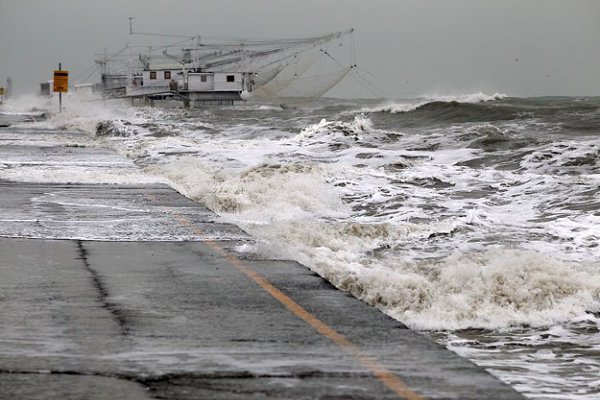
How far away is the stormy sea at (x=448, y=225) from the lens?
7.73 m

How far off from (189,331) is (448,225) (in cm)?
848

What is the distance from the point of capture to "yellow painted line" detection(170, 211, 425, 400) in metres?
5.09

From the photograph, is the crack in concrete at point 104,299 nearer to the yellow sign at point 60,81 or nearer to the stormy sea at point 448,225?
the stormy sea at point 448,225

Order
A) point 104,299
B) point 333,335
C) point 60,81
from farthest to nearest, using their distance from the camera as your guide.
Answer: point 60,81
point 104,299
point 333,335

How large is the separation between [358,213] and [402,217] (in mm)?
1050

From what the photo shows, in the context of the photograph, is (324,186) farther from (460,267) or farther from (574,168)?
(460,267)

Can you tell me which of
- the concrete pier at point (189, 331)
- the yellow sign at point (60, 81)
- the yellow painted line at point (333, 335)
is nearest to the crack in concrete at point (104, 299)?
the concrete pier at point (189, 331)

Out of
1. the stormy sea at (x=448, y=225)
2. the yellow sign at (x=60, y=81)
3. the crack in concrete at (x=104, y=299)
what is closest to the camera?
the crack in concrete at (x=104, y=299)

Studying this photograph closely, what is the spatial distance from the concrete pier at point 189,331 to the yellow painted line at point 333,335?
0.01 m

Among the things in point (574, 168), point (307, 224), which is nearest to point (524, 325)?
point (307, 224)

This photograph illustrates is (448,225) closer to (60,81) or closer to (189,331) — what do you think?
(189,331)

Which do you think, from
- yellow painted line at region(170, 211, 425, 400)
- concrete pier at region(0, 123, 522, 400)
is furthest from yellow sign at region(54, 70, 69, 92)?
yellow painted line at region(170, 211, 425, 400)

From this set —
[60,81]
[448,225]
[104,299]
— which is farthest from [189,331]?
[60,81]

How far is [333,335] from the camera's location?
20.9 ft
